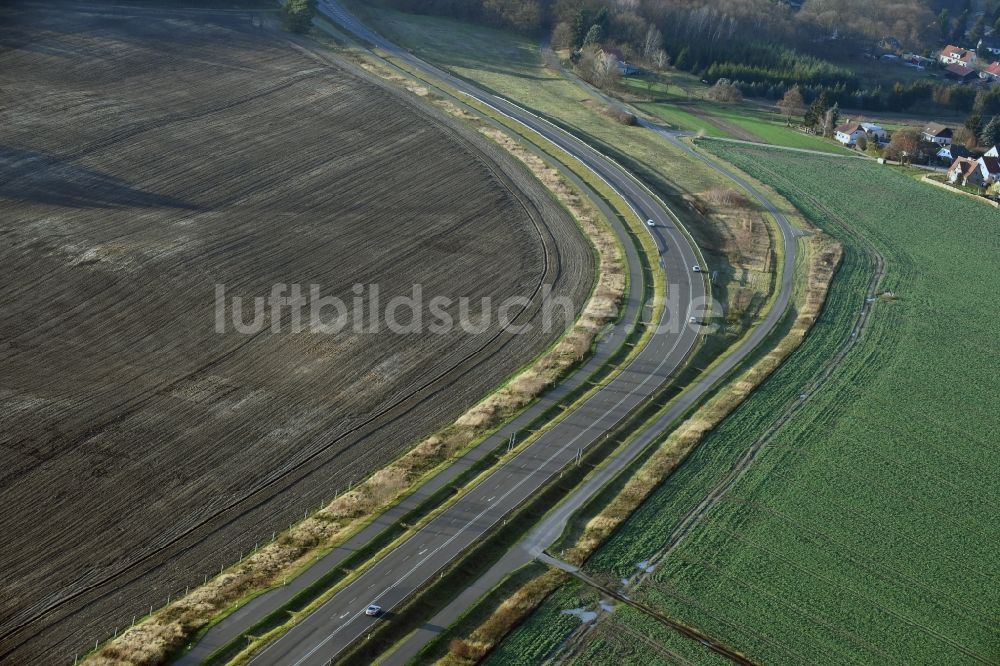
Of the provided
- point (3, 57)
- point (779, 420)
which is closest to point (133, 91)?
point (3, 57)

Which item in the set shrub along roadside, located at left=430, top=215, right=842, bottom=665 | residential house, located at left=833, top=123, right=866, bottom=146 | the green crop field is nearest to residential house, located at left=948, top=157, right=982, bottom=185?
residential house, located at left=833, top=123, right=866, bottom=146

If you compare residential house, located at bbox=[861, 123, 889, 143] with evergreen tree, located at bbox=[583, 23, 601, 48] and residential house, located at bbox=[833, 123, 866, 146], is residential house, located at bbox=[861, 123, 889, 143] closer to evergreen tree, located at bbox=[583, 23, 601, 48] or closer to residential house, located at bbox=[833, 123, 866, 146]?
residential house, located at bbox=[833, 123, 866, 146]

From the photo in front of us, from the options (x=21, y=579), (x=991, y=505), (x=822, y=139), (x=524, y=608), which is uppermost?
(x=822, y=139)

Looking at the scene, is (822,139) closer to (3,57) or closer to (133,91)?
(133,91)

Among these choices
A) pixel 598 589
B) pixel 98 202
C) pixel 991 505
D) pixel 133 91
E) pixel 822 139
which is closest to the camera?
pixel 598 589

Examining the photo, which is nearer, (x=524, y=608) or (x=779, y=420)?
(x=524, y=608)

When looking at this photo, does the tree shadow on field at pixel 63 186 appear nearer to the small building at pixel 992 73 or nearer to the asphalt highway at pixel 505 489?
the asphalt highway at pixel 505 489
